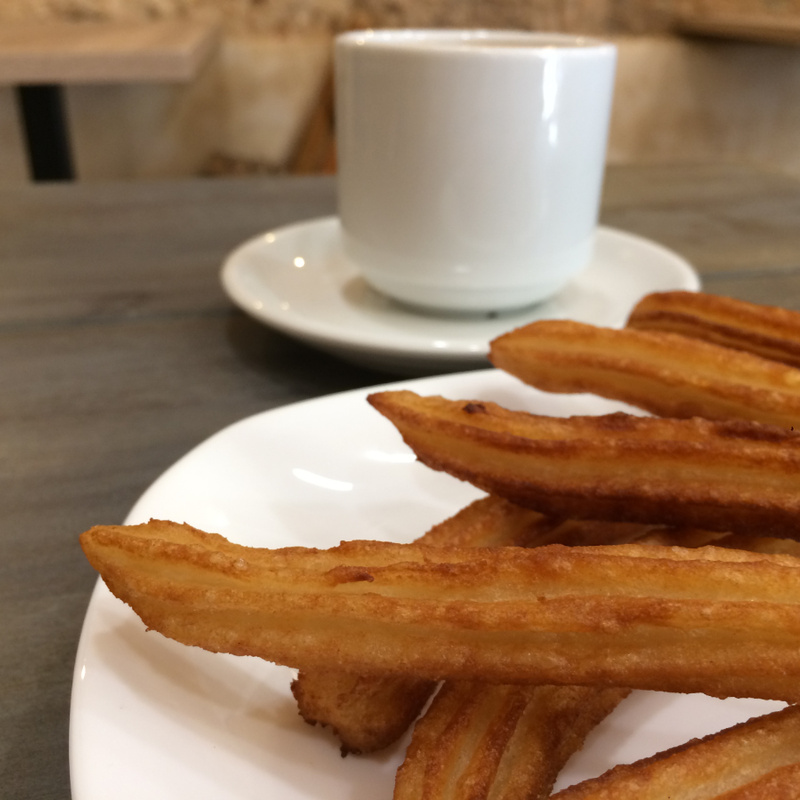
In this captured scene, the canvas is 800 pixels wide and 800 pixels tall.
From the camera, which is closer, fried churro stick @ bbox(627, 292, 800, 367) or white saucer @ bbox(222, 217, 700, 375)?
fried churro stick @ bbox(627, 292, 800, 367)

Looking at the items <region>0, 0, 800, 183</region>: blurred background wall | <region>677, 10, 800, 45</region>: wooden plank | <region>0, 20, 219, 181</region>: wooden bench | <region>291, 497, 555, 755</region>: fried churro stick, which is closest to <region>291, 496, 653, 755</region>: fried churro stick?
<region>291, 497, 555, 755</region>: fried churro stick

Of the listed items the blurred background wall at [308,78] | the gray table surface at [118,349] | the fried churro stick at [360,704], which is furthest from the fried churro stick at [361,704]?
the blurred background wall at [308,78]

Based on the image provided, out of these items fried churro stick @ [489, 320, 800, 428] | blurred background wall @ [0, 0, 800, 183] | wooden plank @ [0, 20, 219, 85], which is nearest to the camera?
fried churro stick @ [489, 320, 800, 428]

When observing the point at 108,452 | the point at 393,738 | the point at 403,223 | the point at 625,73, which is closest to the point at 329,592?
the point at 393,738

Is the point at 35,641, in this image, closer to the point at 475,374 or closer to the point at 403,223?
the point at 475,374

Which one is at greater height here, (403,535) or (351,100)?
(351,100)

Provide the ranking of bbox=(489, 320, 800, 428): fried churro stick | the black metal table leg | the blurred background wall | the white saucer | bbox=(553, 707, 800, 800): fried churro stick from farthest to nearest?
the blurred background wall → the black metal table leg → the white saucer → bbox=(489, 320, 800, 428): fried churro stick → bbox=(553, 707, 800, 800): fried churro stick

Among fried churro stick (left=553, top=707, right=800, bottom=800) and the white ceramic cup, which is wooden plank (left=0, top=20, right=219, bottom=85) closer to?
the white ceramic cup
